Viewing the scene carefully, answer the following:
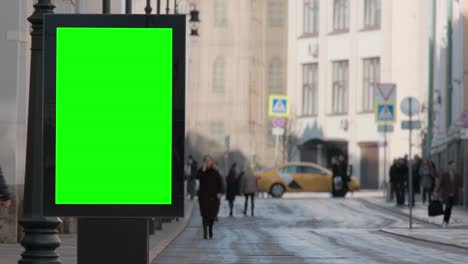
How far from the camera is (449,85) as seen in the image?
55750 millimetres

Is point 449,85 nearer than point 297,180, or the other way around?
point 449,85

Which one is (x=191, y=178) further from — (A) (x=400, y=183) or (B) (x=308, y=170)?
(A) (x=400, y=183)

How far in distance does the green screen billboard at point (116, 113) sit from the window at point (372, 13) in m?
68.9

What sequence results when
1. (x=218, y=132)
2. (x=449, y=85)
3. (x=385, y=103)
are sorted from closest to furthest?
(x=385, y=103) → (x=449, y=85) → (x=218, y=132)

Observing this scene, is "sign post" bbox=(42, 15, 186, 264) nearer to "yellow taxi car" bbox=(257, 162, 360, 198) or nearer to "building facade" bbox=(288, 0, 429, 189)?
"yellow taxi car" bbox=(257, 162, 360, 198)

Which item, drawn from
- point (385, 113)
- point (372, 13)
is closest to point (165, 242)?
point (385, 113)

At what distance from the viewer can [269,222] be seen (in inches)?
1503

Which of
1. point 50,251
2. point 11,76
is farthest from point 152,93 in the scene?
point 11,76

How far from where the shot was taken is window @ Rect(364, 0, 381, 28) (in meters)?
77.8

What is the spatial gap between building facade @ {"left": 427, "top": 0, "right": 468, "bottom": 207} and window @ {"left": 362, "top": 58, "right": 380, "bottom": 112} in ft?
37.2

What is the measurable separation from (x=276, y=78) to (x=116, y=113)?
89.9m

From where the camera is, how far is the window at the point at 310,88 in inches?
3211

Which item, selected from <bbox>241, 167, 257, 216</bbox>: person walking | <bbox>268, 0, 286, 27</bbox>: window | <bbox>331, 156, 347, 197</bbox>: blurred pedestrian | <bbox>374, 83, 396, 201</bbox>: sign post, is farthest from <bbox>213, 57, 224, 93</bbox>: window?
<bbox>374, 83, 396, 201</bbox>: sign post

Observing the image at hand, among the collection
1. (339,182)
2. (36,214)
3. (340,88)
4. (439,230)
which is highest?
(340,88)
